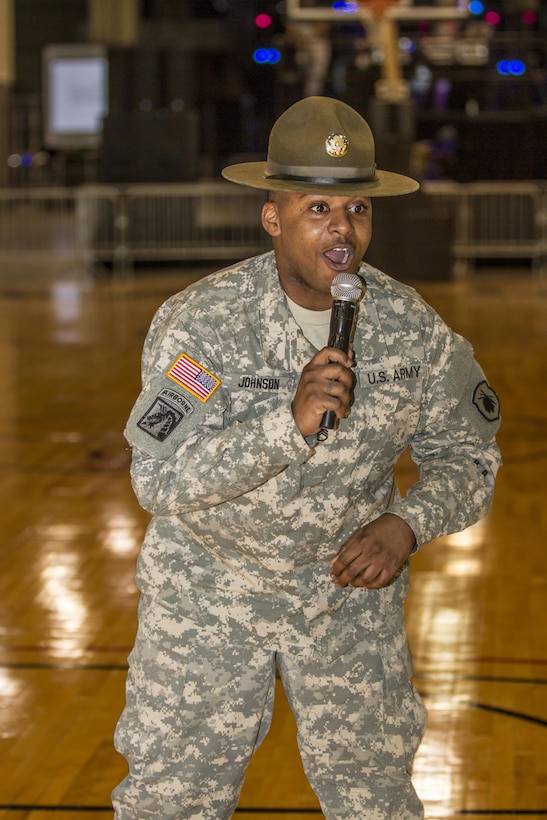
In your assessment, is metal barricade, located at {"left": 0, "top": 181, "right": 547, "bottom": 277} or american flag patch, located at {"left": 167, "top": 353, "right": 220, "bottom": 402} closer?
american flag patch, located at {"left": 167, "top": 353, "right": 220, "bottom": 402}

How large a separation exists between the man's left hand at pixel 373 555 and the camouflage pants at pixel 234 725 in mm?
196

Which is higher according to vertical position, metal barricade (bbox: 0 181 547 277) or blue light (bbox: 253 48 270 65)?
blue light (bbox: 253 48 270 65)

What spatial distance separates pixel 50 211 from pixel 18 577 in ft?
49.7

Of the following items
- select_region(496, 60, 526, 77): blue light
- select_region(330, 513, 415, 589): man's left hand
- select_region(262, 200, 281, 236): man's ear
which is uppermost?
select_region(496, 60, 526, 77): blue light

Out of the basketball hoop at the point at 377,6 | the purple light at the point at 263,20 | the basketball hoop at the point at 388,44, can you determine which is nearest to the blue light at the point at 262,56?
the purple light at the point at 263,20

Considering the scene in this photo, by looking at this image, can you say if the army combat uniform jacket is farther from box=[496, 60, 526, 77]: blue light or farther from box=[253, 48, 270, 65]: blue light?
box=[253, 48, 270, 65]: blue light

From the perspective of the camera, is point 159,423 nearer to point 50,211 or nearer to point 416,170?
point 416,170

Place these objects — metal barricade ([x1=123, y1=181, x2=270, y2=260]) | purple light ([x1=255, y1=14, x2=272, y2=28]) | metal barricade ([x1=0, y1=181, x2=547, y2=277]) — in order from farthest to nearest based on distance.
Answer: purple light ([x1=255, y1=14, x2=272, y2=28]) < metal barricade ([x1=123, y1=181, x2=270, y2=260]) < metal barricade ([x1=0, y1=181, x2=547, y2=277])

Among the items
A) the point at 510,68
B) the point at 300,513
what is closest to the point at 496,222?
the point at 510,68

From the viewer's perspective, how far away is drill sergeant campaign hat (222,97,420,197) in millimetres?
2209

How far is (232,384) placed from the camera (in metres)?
2.22

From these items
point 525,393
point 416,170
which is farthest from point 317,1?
point 525,393

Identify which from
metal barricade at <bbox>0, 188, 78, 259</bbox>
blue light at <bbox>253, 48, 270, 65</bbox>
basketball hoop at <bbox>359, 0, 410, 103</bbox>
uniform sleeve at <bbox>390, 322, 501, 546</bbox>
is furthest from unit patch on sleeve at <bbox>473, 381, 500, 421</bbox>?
blue light at <bbox>253, 48, 270, 65</bbox>

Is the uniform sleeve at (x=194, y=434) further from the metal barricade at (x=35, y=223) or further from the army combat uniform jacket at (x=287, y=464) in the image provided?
the metal barricade at (x=35, y=223)
